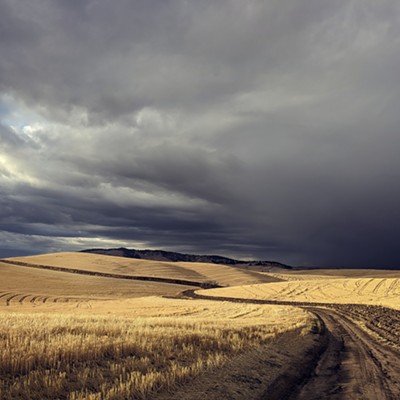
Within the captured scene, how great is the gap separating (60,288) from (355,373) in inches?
2686

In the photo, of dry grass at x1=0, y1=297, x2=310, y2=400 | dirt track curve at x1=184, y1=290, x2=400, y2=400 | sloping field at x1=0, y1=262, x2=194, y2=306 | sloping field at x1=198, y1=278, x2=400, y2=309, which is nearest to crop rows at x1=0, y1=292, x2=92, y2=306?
sloping field at x1=0, y1=262, x2=194, y2=306

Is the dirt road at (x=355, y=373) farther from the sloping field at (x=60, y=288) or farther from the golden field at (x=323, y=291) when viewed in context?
the sloping field at (x=60, y=288)

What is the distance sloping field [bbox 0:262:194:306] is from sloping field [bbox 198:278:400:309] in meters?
15.5

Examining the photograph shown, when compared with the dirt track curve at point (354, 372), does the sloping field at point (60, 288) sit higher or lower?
lower

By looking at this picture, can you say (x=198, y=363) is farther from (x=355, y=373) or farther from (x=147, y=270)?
(x=147, y=270)

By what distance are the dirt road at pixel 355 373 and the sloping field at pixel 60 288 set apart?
160ft

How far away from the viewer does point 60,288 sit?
7281cm

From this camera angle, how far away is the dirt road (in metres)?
9.93

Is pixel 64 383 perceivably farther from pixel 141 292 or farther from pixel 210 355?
pixel 141 292

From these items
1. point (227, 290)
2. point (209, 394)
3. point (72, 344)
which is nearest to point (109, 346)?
point (72, 344)

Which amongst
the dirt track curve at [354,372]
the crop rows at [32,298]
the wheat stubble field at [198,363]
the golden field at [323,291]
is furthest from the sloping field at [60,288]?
the dirt track curve at [354,372]

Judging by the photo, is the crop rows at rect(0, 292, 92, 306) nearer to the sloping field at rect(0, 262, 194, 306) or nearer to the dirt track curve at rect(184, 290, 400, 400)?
the sloping field at rect(0, 262, 194, 306)

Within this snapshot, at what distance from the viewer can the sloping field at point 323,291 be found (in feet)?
201

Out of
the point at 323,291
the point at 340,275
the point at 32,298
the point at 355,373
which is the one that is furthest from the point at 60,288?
the point at 340,275
